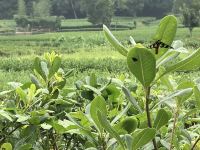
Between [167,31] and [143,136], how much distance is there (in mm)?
140

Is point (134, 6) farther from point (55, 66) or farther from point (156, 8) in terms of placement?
point (55, 66)

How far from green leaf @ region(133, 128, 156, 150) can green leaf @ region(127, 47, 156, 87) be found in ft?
0.20

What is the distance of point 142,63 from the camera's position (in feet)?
1.59

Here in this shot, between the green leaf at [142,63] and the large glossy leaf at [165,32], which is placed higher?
the large glossy leaf at [165,32]

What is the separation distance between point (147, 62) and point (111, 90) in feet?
0.94

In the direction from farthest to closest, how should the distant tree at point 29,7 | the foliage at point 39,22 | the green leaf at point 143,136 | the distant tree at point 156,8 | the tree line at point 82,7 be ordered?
the distant tree at point 156,8 < the distant tree at point 29,7 < the tree line at point 82,7 < the foliage at point 39,22 < the green leaf at point 143,136

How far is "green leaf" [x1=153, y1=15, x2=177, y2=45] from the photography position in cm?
53

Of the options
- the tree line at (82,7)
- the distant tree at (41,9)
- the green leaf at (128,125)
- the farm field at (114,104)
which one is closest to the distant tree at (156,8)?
the tree line at (82,7)

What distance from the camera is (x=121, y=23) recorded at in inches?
1790

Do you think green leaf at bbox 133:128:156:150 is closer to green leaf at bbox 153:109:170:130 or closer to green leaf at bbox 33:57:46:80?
green leaf at bbox 153:109:170:130

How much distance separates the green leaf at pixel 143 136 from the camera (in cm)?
47

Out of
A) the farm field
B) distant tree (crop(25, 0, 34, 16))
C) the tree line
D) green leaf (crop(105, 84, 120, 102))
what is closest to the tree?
the tree line

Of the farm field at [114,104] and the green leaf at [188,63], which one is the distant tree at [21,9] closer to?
the farm field at [114,104]

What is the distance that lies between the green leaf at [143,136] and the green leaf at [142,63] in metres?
0.06
